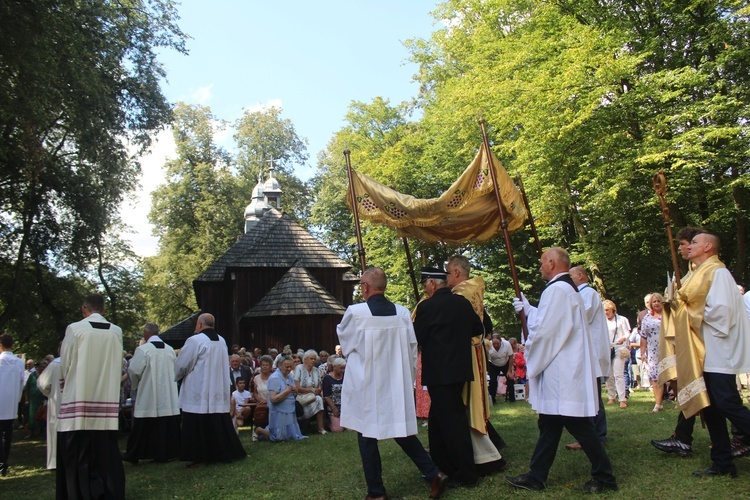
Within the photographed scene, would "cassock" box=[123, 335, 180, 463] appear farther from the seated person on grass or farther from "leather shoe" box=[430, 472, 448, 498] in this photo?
"leather shoe" box=[430, 472, 448, 498]

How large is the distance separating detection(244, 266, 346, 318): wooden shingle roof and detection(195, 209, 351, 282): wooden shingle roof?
6.27ft

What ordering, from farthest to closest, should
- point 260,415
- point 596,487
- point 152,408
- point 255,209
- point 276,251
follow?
1. point 255,209
2. point 276,251
3. point 260,415
4. point 152,408
5. point 596,487

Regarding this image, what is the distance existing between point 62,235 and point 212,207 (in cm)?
2139

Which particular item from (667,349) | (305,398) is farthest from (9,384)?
(667,349)

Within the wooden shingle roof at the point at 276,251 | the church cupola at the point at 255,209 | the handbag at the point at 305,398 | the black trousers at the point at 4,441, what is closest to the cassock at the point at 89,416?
the black trousers at the point at 4,441

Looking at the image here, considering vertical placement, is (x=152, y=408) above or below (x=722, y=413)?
above

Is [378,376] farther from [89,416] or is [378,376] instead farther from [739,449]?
[739,449]

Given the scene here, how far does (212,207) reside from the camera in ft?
153

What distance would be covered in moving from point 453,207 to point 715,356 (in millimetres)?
3562

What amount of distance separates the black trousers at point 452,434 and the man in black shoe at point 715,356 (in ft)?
6.60

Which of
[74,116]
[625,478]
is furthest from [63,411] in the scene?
[74,116]

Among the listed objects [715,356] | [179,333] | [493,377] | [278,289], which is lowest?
[493,377]

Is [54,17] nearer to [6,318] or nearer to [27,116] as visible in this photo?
[27,116]

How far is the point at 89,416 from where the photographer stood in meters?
6.67
